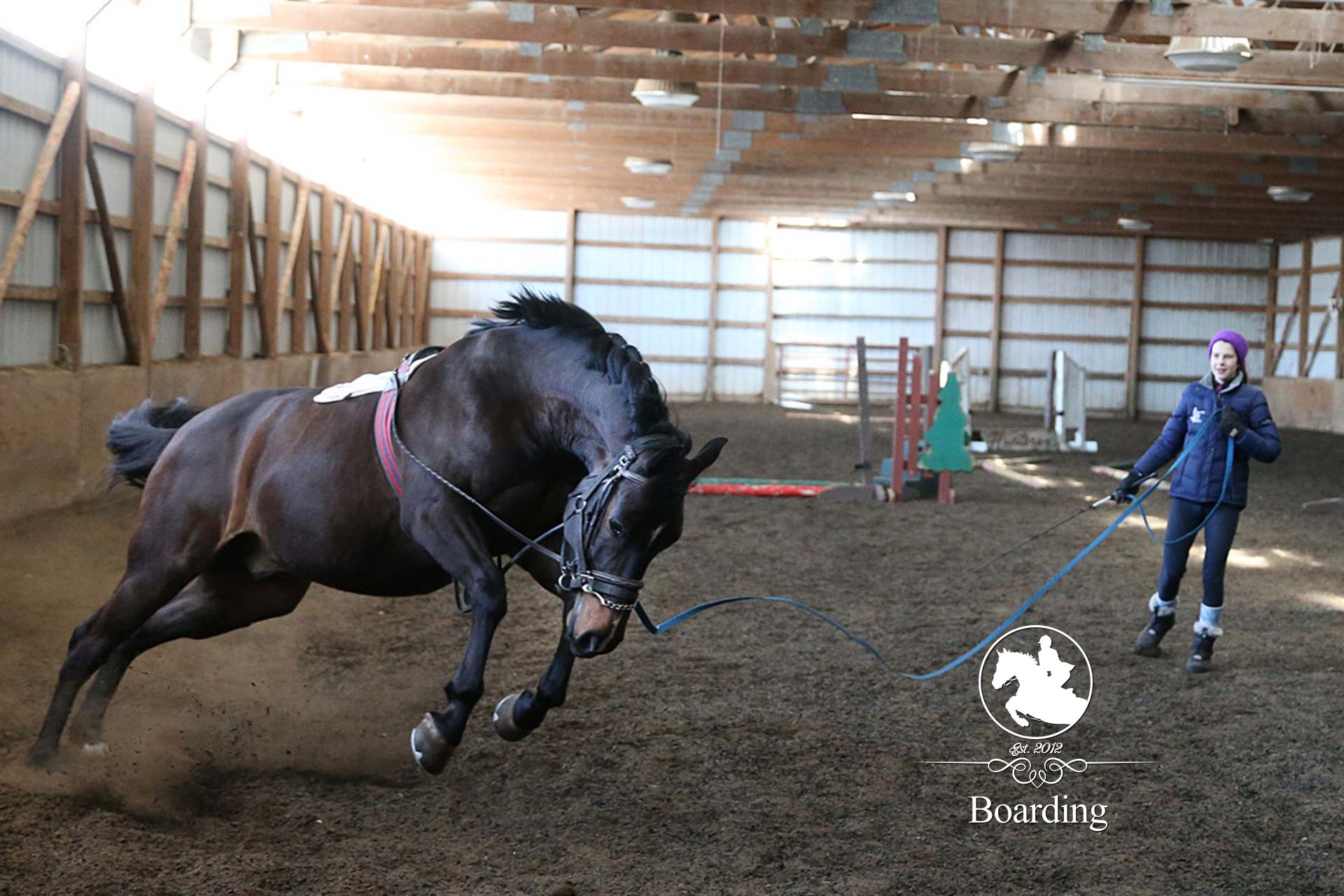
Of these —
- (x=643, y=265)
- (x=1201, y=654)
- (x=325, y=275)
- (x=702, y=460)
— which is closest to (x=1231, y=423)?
(x=1201, y=654)

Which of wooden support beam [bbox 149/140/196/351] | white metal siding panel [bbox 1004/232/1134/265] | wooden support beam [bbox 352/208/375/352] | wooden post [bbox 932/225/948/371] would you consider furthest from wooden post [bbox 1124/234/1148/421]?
wooden support beam [bbox 149/140/196/351]

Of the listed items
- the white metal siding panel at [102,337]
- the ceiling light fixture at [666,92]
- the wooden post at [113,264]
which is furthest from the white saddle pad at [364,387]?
the ceiling light fixture at [666,92]

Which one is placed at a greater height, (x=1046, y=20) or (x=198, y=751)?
(x=1046, y=20)

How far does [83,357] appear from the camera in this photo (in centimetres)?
854

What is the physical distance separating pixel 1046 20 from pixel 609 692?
6030mm

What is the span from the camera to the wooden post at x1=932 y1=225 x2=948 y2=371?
2500cm

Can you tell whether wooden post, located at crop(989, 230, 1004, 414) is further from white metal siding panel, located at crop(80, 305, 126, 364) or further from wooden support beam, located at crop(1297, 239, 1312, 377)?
white metal siding panel, located at crop(80, 305, 126, 364)

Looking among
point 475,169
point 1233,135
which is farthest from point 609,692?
point 475,169

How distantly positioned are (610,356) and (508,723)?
105 centimetres

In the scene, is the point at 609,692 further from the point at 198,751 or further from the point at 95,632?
the point at 95,632

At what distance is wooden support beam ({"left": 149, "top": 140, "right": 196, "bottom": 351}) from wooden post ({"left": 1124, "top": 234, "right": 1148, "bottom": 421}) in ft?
64.6

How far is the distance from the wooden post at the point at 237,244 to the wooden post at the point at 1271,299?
68.0 ft

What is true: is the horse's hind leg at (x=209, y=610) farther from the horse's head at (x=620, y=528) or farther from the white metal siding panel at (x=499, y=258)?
the white metal siding panel at (x=499, y=258)

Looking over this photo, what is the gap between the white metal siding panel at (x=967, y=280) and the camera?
82.7ft
